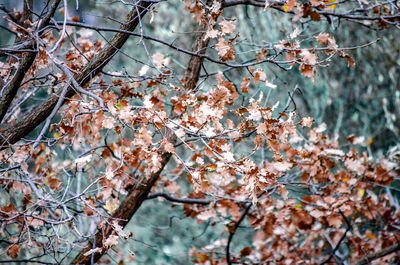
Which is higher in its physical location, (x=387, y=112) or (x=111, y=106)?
(x=387, y=112)

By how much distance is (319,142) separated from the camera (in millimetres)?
3344

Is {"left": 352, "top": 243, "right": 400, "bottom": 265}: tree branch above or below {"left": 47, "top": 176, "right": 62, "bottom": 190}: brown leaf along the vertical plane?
above

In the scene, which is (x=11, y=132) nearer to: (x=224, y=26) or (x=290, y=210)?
(x=224, y=26)

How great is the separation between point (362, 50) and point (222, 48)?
13.1 feet

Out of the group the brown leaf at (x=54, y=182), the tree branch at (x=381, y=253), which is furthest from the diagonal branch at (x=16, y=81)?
the tree branch at (x=381, y=253)

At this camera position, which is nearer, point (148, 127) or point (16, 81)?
point (16, 81)

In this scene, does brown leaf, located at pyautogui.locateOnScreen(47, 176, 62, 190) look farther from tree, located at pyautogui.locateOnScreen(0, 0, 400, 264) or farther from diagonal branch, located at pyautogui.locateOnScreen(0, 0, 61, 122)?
diagonal branch, located at pyautogui.locateOnScreen(0, 0, 61, 122)

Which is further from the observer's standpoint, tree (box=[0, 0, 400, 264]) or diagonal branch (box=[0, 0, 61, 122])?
diagonal branch (box=[0, 0, 61, 122])

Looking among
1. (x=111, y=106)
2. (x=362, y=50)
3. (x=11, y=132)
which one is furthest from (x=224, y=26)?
(x=362, y=50)

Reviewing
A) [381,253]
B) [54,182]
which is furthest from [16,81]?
[381,253]

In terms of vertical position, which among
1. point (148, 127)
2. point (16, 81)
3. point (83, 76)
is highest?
point (148, 127)

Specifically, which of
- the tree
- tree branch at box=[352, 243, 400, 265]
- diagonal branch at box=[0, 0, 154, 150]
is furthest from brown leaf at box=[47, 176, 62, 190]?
tree branch at box=[352, 243, 400, 265]

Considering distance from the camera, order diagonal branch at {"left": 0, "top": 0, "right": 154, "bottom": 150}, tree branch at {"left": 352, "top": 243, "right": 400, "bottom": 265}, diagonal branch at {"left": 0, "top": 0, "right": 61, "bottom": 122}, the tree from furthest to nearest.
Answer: tree branch at {"left": 352, "top": 243, "right": 400, "bottom": 265} < diagonal branch at {"left": 0, "top": 0, "right": 154, "bottom": 150} < diagonal branch at {"left": 0, "top": 0, "right": 61, "bottom": 122} < the tree

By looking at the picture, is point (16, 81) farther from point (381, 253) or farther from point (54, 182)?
point (381, 253)
